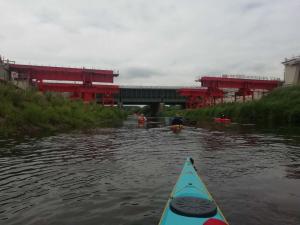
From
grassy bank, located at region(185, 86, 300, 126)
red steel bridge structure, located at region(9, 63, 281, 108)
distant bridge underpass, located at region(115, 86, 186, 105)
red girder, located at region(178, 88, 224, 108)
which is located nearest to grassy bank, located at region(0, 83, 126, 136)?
red steel bridge structure, located at region(9, 63, 281, 108)

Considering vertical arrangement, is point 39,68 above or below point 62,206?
above

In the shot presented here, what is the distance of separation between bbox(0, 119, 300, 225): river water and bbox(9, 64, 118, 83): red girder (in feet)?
140

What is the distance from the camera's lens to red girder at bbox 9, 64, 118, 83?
53.8m

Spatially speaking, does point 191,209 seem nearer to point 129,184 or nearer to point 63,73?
point 129,184

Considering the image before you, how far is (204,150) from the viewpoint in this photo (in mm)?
Result: 15094

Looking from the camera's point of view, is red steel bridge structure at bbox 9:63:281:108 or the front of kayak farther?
red steel bridge structure at bbox 9:63:281:108

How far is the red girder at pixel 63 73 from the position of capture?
53844 millimetres

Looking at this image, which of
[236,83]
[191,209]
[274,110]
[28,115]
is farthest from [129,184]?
[236,83]

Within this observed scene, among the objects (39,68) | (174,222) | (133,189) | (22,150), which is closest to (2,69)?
(39,68)

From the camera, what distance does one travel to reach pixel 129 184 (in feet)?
28.3

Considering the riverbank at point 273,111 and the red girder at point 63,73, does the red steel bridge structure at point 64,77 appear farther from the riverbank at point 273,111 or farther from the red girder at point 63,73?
the riverbank at point 273,111

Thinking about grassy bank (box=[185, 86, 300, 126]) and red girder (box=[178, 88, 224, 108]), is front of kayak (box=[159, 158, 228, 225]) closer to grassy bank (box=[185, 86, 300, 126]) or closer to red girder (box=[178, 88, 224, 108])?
grassy bank (box=[185, 86, 300, 126])

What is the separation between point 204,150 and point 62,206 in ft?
30.9

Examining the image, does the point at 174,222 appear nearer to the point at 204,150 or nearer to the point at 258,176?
the point at 258,176
